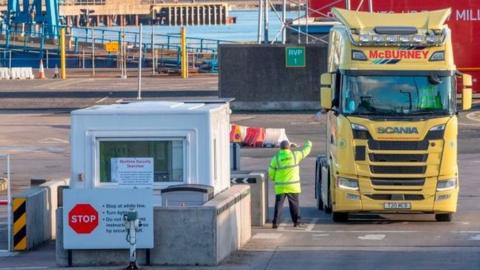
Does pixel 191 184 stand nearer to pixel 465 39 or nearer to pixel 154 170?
pixel 154 170

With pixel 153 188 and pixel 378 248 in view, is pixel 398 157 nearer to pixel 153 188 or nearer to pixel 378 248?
pixel 378 248

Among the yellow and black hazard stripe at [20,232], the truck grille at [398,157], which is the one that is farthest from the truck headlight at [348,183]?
the yellow and black hazard stripe at [20,232]

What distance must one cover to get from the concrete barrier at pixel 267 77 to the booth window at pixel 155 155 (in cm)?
2783

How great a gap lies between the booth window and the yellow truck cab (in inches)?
158

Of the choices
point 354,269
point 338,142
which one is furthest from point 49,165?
point 354,269

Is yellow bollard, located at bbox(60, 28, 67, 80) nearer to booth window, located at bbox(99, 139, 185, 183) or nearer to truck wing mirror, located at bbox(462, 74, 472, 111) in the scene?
truck wing mirror, located at bbox(462, 74, 472, 111)

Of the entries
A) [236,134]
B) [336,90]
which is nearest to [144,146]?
[336,90]

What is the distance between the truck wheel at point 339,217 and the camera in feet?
74.0

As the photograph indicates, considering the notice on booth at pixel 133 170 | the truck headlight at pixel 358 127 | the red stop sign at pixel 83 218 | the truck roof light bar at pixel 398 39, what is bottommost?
the red stop sign at pixel 83 218

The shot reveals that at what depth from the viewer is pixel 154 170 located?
18.9 metres

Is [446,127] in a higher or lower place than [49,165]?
higher

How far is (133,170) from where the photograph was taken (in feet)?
61.9

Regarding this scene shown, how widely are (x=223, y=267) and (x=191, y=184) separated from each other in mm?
1774

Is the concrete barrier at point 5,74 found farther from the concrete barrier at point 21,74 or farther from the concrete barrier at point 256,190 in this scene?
the concrete barrier at point 256,190
